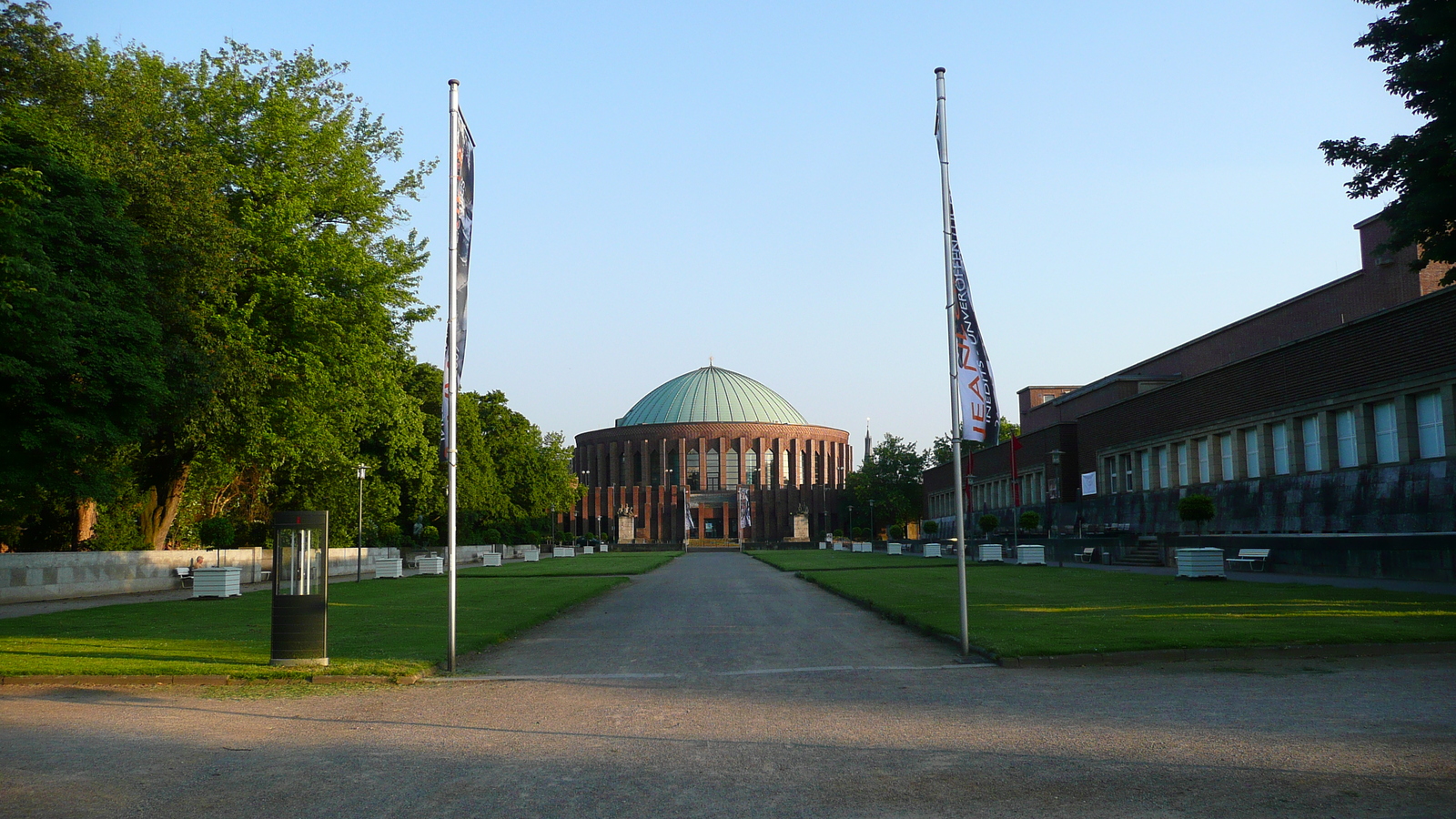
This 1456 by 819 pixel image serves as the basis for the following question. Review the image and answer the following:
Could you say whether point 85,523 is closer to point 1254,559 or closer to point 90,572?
point 90,572

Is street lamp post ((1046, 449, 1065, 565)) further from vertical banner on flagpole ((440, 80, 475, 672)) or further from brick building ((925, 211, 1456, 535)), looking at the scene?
vertical banner on flagpole ((440, 80, 475, 672))

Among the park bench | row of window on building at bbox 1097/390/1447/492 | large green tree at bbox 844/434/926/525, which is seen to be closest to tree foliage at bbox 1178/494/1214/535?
row of window on building at bbox 1097/390/1447/492

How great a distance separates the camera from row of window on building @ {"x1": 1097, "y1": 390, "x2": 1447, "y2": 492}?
100 ft

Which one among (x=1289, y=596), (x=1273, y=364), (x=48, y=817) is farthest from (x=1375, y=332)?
(x=48, y=817)

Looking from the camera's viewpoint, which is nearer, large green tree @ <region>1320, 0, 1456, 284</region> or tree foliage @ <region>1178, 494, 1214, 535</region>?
large green tree @ <region>1320, 0, 1456, 284</region>

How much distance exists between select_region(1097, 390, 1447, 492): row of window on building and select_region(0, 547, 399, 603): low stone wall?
125ft

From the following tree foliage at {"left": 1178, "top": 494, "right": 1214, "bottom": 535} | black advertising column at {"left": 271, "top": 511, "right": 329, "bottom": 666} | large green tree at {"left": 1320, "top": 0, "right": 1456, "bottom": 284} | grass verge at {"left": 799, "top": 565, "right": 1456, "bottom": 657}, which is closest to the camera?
black advertising column at {"left": 271, "top": 511, "right": 329, "bottom": 666}

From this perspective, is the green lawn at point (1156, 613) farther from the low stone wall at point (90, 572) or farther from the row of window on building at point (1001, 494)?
the row of window on building at point (1001, 494)

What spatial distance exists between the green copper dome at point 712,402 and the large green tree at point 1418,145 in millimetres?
116693

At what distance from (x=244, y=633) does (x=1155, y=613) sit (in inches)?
613

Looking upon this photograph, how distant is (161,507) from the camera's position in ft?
114

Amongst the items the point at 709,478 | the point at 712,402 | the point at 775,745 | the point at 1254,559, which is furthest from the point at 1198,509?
the point at 712,402

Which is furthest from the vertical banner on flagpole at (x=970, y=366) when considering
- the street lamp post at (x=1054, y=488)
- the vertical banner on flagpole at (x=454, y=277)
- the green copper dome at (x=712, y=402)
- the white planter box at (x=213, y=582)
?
the green copper dome at (x=712, y=402)

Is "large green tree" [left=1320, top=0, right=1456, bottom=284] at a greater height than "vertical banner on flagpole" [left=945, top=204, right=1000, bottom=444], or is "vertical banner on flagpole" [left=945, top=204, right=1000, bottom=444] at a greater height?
"large green tree" [left=1320, top=0, right=1456, bottom=284]
